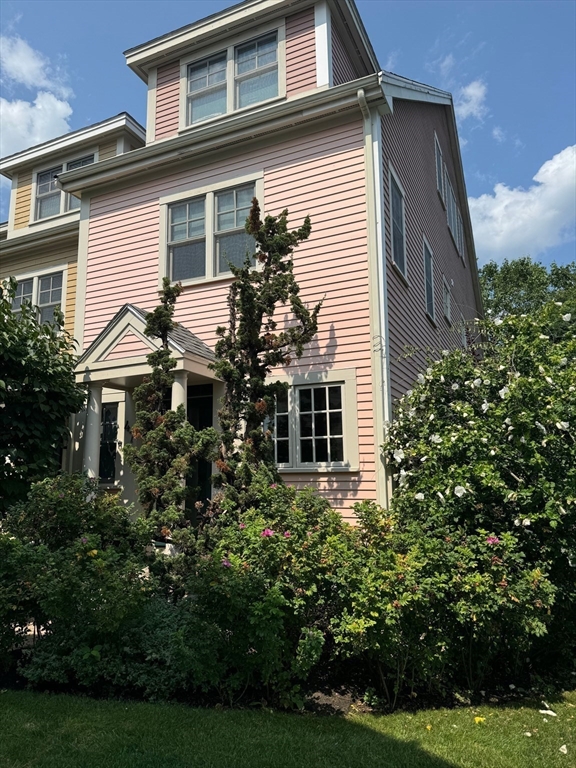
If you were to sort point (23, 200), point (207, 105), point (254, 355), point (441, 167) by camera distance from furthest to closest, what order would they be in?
point (441, 167) < point (23, 200) < point (207, 105) < point (254, 355)

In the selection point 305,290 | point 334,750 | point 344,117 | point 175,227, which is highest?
point 344,117

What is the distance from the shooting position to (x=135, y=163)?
929 centimetres

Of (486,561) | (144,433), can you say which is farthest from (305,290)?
(486,561)

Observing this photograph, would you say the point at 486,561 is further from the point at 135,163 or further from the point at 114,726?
the point at 135,163

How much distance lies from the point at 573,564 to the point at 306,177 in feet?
20.4

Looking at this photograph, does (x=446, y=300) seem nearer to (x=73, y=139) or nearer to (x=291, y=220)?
(x=291, y=220)

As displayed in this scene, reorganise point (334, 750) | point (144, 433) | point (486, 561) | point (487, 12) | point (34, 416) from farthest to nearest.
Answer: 1. point (487, 12)
2. point (34, 416)
3. point (144, 433)
4. point (486, 561)
5. point (334, 750)

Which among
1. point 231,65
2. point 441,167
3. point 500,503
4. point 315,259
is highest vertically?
point 441,167

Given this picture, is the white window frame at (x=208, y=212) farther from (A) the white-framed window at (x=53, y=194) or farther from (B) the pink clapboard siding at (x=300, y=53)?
(A) the white-framed window at (x=53, y=194)

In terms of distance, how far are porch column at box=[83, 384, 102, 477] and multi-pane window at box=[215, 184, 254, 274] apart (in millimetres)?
2697

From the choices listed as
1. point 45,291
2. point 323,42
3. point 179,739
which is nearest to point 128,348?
point 45,291

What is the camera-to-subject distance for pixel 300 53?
29.1 ft

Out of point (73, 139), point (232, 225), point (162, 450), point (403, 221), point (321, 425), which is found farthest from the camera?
point (73, 139)

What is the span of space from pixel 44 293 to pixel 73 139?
157 inches
